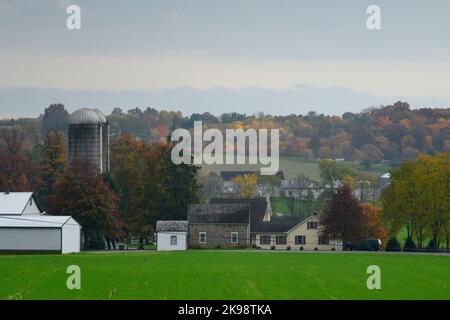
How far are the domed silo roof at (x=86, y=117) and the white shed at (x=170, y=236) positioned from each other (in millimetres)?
20945

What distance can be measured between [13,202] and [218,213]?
20.9m

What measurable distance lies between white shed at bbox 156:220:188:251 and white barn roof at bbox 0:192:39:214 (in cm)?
1266

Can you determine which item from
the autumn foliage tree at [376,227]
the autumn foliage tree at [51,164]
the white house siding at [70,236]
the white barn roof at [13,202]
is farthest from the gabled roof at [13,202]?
the autumn foliage tree at [376,227]

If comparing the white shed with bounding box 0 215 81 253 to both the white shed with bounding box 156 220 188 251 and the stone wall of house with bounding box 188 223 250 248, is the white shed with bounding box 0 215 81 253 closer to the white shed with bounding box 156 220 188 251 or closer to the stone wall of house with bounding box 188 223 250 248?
the white shed with bounding box 156 220 188 251

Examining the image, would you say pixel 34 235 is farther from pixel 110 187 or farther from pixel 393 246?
pixel 393 246

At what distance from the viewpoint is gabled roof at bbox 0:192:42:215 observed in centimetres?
8450

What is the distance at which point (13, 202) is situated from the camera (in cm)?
8600

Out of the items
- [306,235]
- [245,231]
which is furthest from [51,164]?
[306,235]

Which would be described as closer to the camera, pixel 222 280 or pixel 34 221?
pixel 222 280

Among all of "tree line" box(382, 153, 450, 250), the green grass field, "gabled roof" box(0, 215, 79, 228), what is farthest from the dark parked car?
the green grass field

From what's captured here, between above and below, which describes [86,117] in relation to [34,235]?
above
